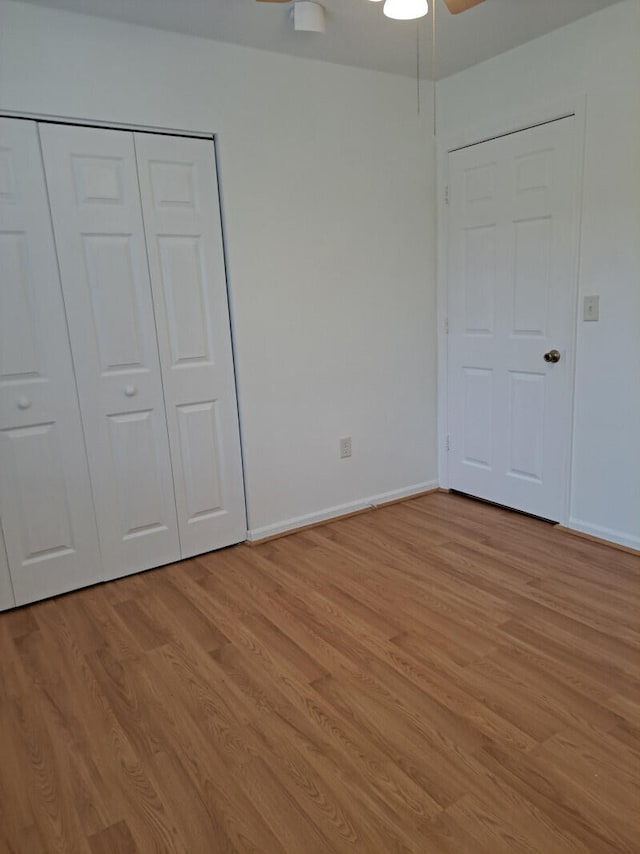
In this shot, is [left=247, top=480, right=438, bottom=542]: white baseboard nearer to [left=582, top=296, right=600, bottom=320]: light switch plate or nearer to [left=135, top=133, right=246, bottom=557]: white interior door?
[left=135, top=133, right=246, bottom=557]: white interior door

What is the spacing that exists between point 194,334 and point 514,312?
1.68 metres

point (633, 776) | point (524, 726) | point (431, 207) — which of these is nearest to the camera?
point (633, 776)

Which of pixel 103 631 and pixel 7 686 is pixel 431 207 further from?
pixel 7 686

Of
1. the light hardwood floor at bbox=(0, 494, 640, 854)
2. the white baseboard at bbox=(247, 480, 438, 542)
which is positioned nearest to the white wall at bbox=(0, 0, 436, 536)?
the white baseboard at bbox=(247, 480, 438, 542)

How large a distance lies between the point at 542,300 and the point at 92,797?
2.75m

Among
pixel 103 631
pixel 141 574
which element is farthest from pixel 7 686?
pixel 141 574

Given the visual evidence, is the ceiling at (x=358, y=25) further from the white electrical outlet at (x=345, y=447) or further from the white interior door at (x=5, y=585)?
the white interior door at (x=5, y=585)

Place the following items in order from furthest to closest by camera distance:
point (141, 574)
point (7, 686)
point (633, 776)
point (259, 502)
Result: point (259, 502), point (141, 574), point (7, 686), point (633, 776)

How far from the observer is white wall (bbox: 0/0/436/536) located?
2357 millimetres

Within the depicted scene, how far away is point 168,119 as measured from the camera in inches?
98.9

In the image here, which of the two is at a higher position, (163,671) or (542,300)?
(542,300)

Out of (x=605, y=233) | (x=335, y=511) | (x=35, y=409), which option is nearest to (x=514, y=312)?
(x=605, y=233)

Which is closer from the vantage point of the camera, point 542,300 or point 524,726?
point 524,726

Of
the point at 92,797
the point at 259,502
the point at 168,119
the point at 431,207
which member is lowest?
the point at 92,797
